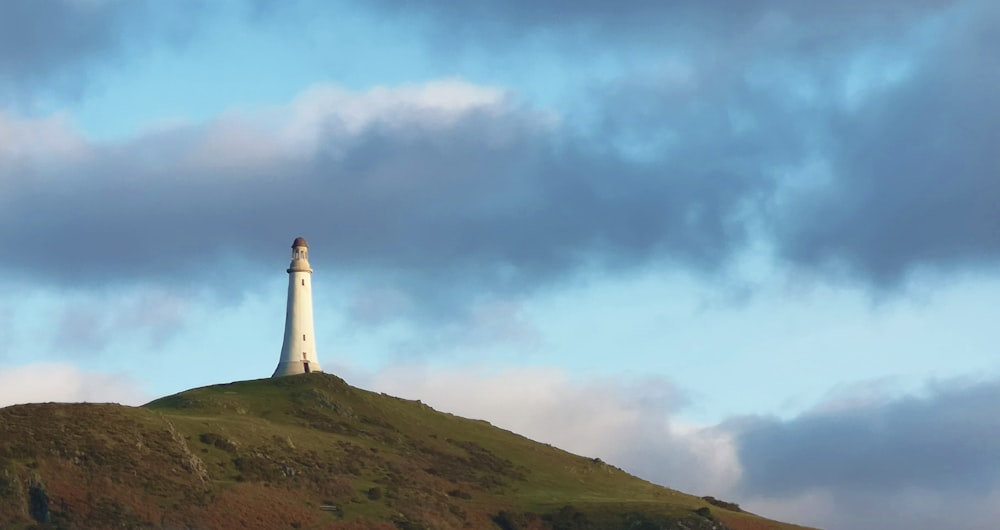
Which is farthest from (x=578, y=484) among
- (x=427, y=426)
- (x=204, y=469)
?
(x=204, y=469)

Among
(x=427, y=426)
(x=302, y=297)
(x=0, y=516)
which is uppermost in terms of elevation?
(x=302, y=297)

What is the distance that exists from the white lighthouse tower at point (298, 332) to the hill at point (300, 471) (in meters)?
5.24

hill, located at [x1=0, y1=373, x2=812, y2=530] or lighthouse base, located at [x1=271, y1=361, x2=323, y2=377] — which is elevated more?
lighthouse base, located at [x1=271, y1=361, x2=323, y2=377]

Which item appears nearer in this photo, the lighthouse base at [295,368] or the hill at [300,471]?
the hill at [300,471]

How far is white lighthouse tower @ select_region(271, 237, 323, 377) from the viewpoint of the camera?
15038 cm

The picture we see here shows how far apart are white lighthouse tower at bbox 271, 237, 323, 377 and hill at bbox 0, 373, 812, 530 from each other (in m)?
5.24

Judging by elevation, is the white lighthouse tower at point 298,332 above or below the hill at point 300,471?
above

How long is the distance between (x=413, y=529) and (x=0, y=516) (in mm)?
29781

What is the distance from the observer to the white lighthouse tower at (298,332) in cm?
15038

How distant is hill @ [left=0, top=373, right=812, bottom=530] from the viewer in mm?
99188

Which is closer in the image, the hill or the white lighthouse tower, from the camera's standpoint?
the hill

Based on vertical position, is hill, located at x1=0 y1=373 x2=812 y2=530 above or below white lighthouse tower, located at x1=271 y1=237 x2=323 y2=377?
below

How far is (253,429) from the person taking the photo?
396ft

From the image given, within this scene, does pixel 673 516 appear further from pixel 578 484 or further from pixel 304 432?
pixel 304 432
